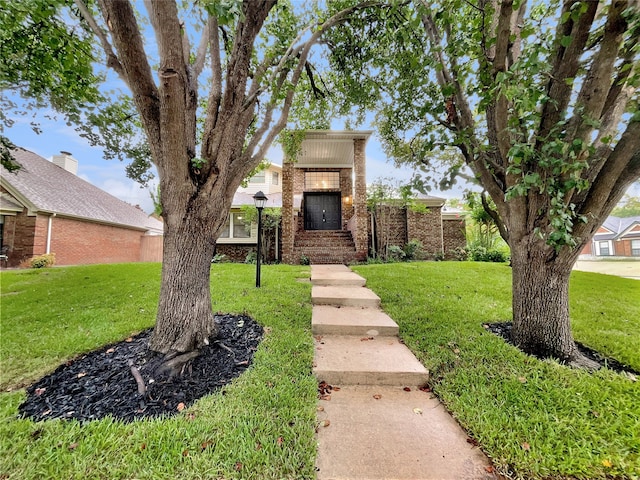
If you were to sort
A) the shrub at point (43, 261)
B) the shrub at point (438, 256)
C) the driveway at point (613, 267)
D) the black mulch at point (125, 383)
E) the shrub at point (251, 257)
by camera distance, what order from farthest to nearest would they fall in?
1. the shrub at point (438, 256)
2. the shrub at point (251, 257)
3. the shrub at point (43, 261)
4. the driveway at point (613, 267)
5. the black mulch at point (125, 383)

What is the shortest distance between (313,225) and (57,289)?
9117mm

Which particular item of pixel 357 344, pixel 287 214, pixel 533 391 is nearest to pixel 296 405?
pixel 357 344

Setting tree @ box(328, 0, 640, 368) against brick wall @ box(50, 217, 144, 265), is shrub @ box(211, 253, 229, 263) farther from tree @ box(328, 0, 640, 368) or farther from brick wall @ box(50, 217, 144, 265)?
tree @ box(328, 0, 640, 368)

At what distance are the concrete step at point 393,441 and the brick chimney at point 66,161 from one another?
2079 centimetres

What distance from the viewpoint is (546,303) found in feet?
8.70

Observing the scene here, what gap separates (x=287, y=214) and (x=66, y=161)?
1553 centimetres

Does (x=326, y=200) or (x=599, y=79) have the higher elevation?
(x=326, y=200)

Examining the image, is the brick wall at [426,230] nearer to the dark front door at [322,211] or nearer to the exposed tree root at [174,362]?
the dark front door at [322,211]

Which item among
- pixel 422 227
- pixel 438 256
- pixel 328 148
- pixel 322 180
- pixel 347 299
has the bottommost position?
pixel 347 299

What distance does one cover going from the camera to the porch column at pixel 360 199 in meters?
9.48

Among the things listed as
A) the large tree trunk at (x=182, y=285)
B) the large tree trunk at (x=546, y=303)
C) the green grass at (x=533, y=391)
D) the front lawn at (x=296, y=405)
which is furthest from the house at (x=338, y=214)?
the large tree trunk at (x=546, y=303)

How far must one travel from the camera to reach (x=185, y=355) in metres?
2.49

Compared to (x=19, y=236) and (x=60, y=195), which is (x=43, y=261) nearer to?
(x=19, y=236)

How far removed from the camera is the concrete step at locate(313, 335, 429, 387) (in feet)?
7.80
